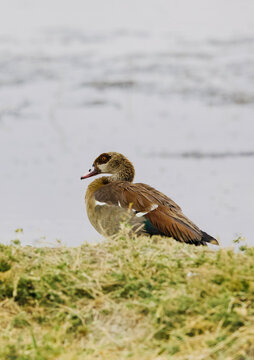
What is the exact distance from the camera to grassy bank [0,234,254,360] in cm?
446

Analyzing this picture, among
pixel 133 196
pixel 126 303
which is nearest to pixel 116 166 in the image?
pixel 133 196

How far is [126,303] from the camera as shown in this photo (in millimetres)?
5004

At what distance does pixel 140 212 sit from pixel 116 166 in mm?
1293

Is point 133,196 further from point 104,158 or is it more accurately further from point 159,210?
point 104,158

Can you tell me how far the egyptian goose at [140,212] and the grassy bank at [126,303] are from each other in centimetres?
160

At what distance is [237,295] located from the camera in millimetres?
4855

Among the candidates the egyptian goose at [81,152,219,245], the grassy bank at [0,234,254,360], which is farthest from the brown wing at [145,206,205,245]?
the grassy bank at [0,234,254,360]

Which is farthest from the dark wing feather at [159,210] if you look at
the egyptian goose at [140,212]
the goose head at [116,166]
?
the goose head at [116,166]

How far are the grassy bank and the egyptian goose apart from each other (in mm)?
1604

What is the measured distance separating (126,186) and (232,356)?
3.86 metres

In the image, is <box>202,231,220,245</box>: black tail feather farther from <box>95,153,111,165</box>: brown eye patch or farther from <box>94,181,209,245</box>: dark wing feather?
<box>95,153,111,165</box>: brown eye patch

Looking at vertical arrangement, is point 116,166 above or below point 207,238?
above

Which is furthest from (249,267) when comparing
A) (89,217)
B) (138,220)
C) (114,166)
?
(114,166)

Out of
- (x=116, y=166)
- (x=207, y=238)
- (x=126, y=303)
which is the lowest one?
(x=126, y=303)
